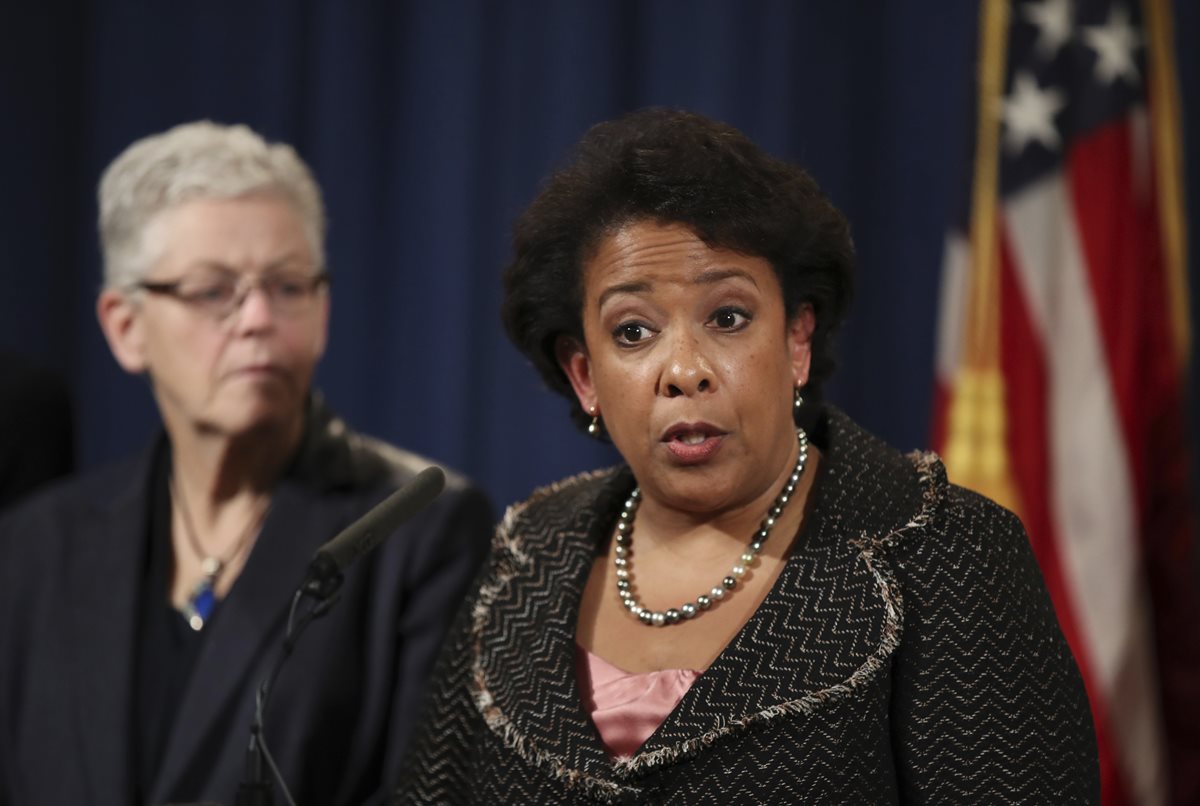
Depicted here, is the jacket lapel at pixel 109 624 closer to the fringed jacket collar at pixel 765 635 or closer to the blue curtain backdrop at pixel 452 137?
the fringed jacket collar at pixel 765 635

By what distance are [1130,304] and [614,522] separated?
5.23 feet

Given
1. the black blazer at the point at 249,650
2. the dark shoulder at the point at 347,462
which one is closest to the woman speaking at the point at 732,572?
the black blazer at the point at 249,650

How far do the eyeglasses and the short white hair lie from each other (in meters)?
0.07

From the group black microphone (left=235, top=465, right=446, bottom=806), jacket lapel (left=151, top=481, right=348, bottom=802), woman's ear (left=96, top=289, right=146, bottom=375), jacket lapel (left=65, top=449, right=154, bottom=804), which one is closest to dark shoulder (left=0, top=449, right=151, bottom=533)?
jacket lapel (left=65, top=449, right=154, bottom=804)

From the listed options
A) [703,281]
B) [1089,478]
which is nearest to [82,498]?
[703,281]

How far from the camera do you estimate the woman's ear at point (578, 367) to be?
1.68 metres

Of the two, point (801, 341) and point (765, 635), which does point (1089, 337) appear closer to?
point (801, 341)

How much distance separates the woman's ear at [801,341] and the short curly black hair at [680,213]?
0.01 metres

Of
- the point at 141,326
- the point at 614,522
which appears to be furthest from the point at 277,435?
the point at 614,522

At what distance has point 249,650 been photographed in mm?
2109

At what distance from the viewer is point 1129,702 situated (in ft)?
9.62

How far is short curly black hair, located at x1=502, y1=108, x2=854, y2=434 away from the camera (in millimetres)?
1509

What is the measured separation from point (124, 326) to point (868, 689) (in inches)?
55.9

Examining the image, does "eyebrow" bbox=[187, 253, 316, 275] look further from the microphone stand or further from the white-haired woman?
the microphone stand
